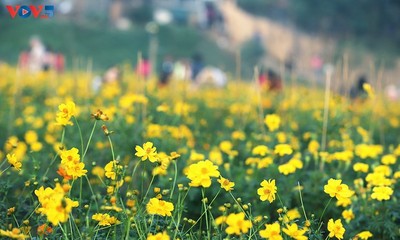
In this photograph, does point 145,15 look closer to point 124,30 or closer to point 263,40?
point 124,30

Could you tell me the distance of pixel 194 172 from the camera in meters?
1.69

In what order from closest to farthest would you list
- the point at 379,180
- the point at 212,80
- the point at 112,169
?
1. the point at 112,169
2. the point at 379,180
3. the point at 212,80

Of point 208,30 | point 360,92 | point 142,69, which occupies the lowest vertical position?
point 208,30

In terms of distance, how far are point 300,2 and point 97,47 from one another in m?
8.79

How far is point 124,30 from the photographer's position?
2405 cm

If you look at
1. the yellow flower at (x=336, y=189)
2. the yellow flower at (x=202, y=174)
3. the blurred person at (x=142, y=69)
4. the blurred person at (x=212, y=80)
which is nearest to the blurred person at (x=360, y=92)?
the blurred person at (x=142, y=69)

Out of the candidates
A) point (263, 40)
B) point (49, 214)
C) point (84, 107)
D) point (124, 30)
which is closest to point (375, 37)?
point (263, 40)

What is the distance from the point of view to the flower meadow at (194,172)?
1.72 m

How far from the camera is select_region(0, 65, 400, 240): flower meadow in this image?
1.72 metres

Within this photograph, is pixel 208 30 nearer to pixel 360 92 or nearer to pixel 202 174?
pixel 360 92

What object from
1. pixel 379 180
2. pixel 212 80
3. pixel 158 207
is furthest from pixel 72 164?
pixel 212 80

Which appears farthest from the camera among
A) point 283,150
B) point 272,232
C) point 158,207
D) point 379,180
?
point 283,150

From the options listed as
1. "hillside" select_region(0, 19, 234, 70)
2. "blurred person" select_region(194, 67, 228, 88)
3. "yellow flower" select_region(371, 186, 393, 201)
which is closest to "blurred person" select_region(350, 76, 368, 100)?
"yellow flower" select_region(371, 186, 393, 201)

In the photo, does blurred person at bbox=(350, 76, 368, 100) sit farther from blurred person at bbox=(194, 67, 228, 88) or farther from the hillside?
the hillside
